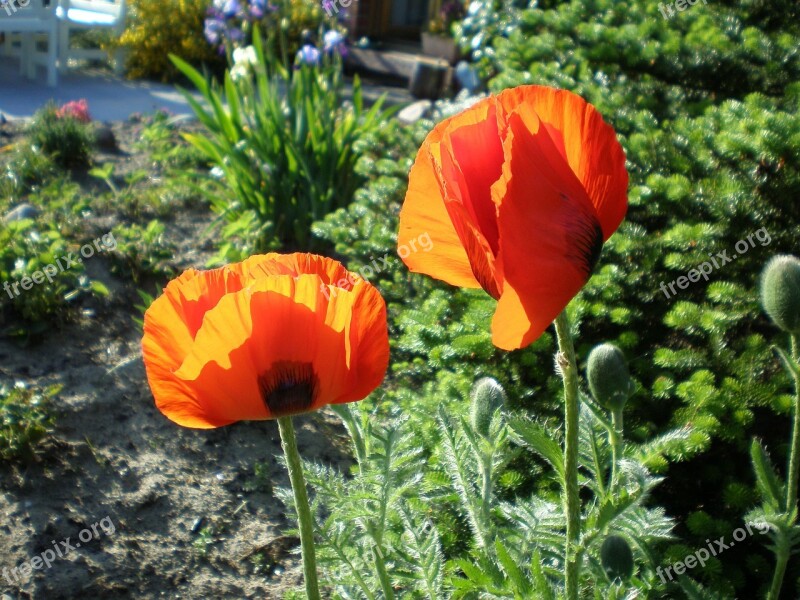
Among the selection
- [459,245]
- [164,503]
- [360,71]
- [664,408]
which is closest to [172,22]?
[360,71]

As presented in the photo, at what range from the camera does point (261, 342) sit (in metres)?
0.96

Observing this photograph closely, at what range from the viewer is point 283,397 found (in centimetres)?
99

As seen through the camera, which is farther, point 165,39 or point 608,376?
point 165,39

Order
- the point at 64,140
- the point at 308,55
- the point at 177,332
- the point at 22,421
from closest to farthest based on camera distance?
the point at 177,332
the point at 22,421
the point at 308,55
the point at 64,140

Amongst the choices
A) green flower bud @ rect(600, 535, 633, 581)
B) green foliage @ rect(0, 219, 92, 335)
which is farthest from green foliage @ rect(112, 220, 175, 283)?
green flower bud @ rect(600, 535, 633, 581)

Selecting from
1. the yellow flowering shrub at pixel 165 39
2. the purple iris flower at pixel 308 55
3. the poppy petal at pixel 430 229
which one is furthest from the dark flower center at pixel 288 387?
the yellow flowering shrub at pixel 165 39

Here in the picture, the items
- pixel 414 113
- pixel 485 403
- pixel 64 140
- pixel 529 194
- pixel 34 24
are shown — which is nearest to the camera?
pixel 529 194

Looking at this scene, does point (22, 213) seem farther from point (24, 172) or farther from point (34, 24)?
point (34, 24)

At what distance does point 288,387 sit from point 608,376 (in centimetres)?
41

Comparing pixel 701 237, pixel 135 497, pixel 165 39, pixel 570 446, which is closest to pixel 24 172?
pixel 135 497

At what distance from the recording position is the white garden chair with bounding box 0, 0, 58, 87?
877cm

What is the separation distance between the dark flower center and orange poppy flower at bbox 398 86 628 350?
22 centimetres

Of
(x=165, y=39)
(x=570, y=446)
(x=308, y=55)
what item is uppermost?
(x=570, y=446)

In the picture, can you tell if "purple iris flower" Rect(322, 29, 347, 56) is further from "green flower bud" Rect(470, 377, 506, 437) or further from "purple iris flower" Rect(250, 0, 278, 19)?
"green flower bud" Rect(470, 377, 506, 437)
